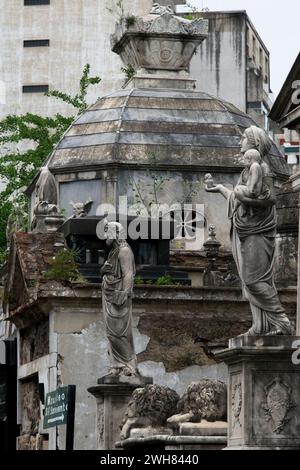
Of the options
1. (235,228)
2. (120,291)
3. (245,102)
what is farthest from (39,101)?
(235,228)

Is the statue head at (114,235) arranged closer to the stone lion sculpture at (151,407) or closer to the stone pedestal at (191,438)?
the stone lion sculpture at (151,407)

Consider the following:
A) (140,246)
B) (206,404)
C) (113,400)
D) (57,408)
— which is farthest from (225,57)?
(206,404)

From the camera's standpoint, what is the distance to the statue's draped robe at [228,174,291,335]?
2745cm

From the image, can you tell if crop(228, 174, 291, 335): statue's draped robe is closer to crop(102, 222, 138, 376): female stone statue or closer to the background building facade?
crop(102, 222, 138, 376): female stone statue

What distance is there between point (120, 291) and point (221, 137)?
11523 millimetres

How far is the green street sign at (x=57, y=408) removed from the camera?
101ft

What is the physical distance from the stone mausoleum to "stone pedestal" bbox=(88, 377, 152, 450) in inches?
48.1

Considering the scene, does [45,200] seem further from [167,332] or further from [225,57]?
[225,57]

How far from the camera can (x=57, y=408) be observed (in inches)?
1233

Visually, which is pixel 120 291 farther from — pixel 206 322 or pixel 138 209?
pixel 138 209

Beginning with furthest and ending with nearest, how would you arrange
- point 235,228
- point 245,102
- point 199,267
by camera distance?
1. point 245,102
2. point 199,267
3. point 235,228
